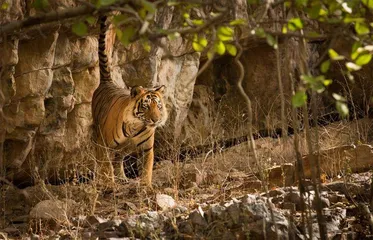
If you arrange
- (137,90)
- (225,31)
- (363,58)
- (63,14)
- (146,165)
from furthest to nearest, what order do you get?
(137,90) < (146,165) < (63,14) < (225,31) < (363,58)

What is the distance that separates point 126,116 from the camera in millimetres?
10219

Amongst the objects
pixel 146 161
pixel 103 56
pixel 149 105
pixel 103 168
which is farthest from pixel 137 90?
pixel 103 168

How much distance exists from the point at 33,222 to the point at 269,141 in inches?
156

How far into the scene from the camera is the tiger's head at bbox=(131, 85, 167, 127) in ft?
32.8

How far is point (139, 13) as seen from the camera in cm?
430

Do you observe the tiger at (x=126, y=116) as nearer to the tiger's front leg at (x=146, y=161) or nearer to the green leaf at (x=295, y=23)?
the tiger's front leg at (x=146, y=161)

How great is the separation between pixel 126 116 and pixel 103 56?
0.88 meters

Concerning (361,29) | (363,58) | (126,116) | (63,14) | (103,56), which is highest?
(103,56)

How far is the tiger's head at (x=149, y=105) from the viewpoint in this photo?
10.0 m

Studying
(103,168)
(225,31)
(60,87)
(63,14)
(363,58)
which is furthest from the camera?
(103,168)

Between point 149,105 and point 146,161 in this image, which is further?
point 149,105

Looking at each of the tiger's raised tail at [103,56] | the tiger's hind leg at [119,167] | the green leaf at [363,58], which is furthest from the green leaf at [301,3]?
the tiger's hind leg at [119,167]

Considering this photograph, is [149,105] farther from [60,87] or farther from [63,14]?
[63,14]

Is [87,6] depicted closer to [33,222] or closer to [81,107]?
[33,222]
